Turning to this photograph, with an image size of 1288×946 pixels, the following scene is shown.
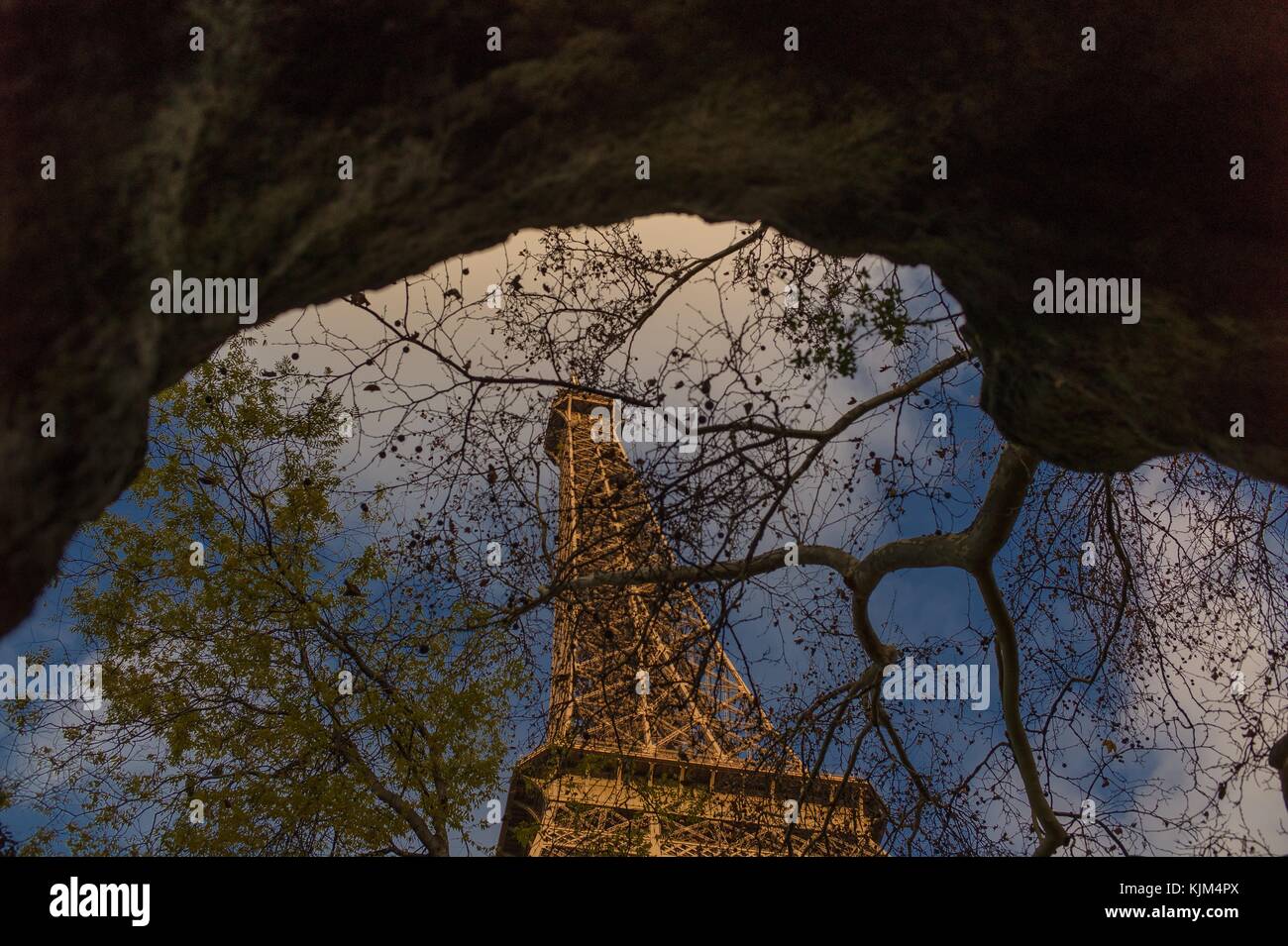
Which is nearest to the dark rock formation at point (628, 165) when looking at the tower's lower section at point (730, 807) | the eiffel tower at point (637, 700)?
the eiffel tower at point (637, 700)

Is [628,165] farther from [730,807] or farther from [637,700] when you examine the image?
[730,807]

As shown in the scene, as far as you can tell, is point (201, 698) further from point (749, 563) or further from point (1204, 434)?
A: point (1204, 434)

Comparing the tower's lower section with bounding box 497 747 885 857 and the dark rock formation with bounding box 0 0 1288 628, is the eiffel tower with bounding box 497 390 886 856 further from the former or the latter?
the dark rock formation with bounding box 0 0 1288 628

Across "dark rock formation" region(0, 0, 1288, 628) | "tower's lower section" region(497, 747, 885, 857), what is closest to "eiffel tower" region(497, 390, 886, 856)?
"tower's lower section" region(497, 747, 885, 857)

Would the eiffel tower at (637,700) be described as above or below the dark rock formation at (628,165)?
below

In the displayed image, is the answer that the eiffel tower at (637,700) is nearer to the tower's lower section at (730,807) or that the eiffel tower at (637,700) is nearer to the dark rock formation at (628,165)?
the tower's lower section at (730,807)

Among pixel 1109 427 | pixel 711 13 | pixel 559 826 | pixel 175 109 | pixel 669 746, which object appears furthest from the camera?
pixel 669 746

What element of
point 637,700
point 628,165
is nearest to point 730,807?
point 637,700
